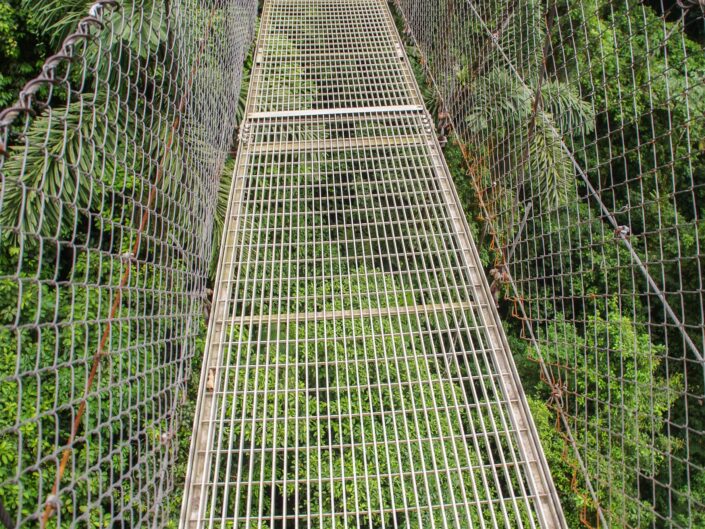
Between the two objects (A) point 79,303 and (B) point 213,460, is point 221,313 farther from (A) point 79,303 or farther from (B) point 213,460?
(A) point 79,303

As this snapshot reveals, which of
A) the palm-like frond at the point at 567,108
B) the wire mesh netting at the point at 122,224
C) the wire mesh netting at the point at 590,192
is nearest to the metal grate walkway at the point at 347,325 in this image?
the wire mesh netting at the point at 122,224

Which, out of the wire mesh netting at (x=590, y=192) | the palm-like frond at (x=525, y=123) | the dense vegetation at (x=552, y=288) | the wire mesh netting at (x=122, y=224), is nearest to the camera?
the wire mesh netting at (x=122, y=224)

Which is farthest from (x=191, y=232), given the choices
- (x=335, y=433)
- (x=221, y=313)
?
(x=335, y=433)

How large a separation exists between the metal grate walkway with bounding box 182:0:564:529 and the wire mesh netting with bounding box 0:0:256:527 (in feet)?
0.60

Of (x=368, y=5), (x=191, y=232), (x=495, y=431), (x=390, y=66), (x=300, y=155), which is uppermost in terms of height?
(x=368, y=5)

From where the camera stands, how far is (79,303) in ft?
8.79

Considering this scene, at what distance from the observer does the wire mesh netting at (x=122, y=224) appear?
0.98 meters

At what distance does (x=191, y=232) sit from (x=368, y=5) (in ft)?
9.91

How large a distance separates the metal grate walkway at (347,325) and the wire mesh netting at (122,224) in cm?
18

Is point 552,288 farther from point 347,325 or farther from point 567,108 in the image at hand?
point 567,108

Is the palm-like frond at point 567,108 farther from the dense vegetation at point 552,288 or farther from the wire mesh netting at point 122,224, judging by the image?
the wire mesh netting at point 122,224

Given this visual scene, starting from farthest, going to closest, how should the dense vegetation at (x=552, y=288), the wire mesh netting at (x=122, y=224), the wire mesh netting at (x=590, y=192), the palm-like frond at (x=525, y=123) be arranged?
the wire mesh netting at (x=590, y=192) → the palm-like frond at (x=525, y=123) → the dense vegetation at (x=552, y=288) → the wire mesh netting at (x=122, y=224)

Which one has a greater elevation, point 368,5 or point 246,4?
point 368,5

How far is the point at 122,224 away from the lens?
1625 millimetres
